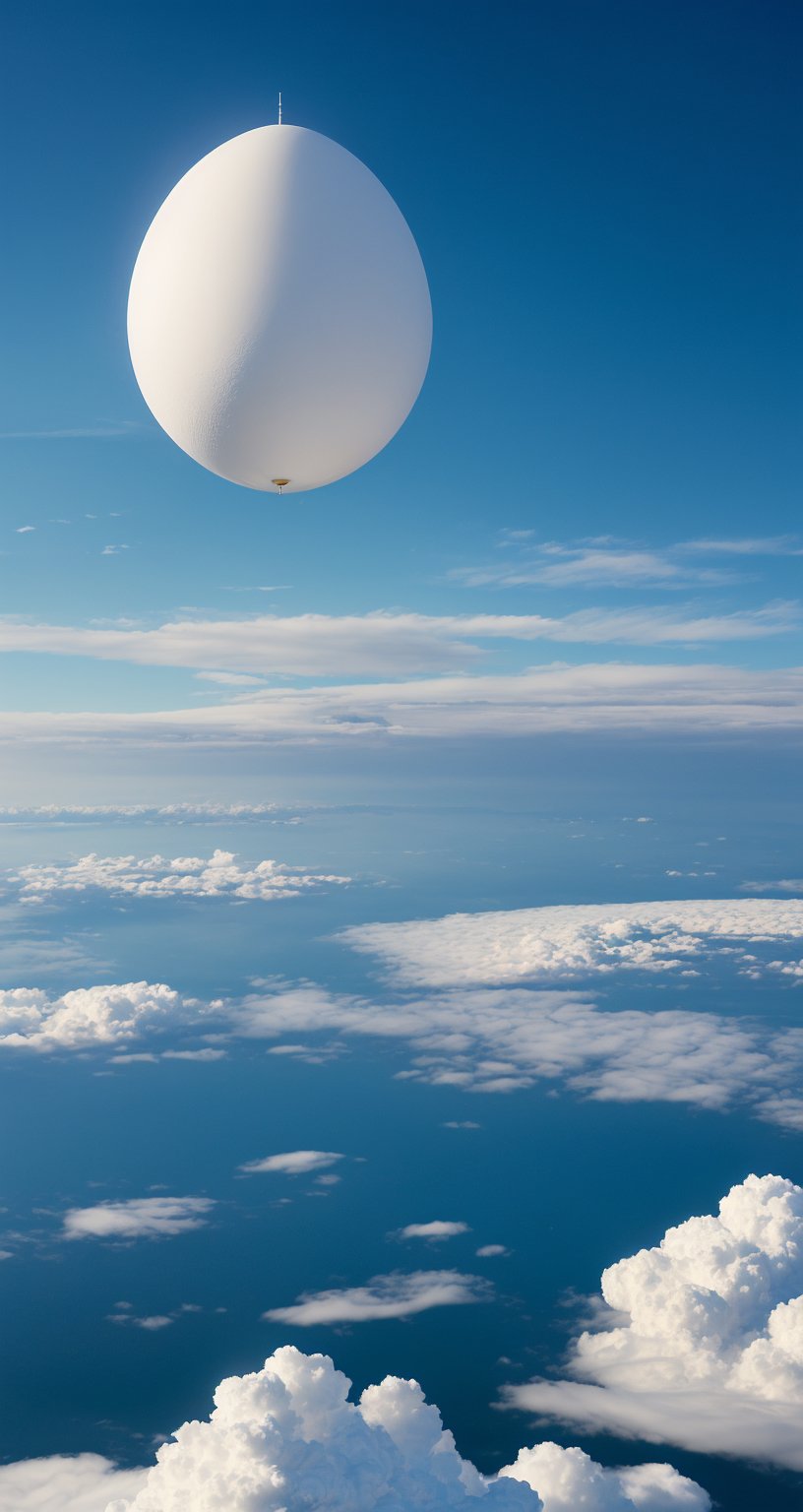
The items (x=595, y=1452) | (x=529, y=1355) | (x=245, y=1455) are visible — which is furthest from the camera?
(x=529, y=1355)

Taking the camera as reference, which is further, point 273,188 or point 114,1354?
point 114,1354

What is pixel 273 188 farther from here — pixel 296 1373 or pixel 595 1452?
pixel 595 1452

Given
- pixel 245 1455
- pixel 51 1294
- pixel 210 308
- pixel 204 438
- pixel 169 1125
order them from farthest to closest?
pixel 169 1125
pixel 51 1294
pixel 245 1455
pixel 204 438
pixel 210 308

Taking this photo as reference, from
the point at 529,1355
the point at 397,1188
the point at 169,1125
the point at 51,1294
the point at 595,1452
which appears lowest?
the point at 595,1452

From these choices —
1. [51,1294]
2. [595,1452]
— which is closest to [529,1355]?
[595,1452]

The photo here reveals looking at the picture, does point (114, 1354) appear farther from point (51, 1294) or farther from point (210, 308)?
point (210, 308)

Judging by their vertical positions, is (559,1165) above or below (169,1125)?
below
